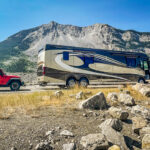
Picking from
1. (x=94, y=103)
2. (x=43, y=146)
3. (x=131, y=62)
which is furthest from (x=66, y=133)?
(x=131, y=62)

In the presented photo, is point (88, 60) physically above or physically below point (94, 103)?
above

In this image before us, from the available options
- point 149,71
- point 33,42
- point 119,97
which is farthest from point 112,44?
point 119,97

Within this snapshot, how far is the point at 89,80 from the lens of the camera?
13.8 meters

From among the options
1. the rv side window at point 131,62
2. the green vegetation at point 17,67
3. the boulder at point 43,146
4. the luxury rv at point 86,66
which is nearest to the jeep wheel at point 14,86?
the luxury rv at point 86,66

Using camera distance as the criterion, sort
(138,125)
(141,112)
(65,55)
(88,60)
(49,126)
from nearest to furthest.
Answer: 1. (49,126)
2. (138,125)
3. (141,112)
4. (65,55)
5. (88,60)

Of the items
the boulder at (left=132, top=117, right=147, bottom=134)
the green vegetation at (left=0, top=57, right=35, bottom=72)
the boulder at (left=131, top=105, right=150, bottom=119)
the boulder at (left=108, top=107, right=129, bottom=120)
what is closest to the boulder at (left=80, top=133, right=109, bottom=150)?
the boulder at (left=132, top=117, right=147, bottom=134)

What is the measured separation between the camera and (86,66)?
45.4ft

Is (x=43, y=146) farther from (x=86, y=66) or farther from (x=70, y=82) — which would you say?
(x=86, y=66)

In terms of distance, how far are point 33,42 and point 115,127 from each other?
653ft

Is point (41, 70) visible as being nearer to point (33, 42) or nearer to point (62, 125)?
point (62, 125)

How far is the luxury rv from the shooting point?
41.6 ft

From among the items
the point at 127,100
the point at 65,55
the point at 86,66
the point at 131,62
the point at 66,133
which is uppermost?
the point at 65,55

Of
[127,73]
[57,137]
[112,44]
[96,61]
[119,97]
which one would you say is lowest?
[57,137]

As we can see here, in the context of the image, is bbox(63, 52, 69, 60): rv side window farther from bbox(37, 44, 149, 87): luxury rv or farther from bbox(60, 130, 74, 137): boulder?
bbox(60, 130, 74, 137): boulder
